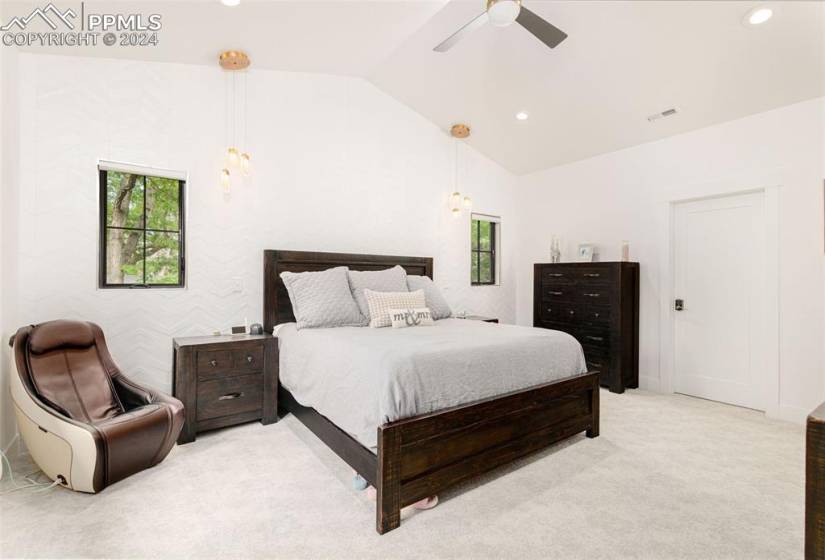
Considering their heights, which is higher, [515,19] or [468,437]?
[515,19]

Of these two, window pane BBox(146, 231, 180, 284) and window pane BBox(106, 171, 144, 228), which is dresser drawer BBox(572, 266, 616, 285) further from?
window pane BBox(106, 171, 144, 228)

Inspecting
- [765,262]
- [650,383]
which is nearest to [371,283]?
[650,383]

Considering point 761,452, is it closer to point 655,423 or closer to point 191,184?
point 655,423

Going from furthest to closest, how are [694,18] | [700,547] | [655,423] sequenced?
[655,423], [694,18], [700,547]

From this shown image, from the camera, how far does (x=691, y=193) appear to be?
155 inches

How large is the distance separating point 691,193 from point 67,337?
5.33m

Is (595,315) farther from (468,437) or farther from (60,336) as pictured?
(60,336)

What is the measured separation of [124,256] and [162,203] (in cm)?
52

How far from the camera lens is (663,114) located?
12.3ft

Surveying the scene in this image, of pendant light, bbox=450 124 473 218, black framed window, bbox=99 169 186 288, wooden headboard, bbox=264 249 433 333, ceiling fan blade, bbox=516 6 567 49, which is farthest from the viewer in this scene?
pendant light, bbox=450 124 473 218

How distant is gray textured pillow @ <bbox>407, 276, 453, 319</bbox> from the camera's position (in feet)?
12.5

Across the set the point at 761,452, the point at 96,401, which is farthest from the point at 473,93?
the point at 96,401

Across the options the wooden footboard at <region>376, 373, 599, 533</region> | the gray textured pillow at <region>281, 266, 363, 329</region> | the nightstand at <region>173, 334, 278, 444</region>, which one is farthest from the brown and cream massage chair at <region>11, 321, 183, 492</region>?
the wooden footboard at <region>376, 373, 599, 533</region>

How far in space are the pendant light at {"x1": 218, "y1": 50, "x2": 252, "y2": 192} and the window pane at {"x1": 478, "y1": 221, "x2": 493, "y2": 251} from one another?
3079 mm
